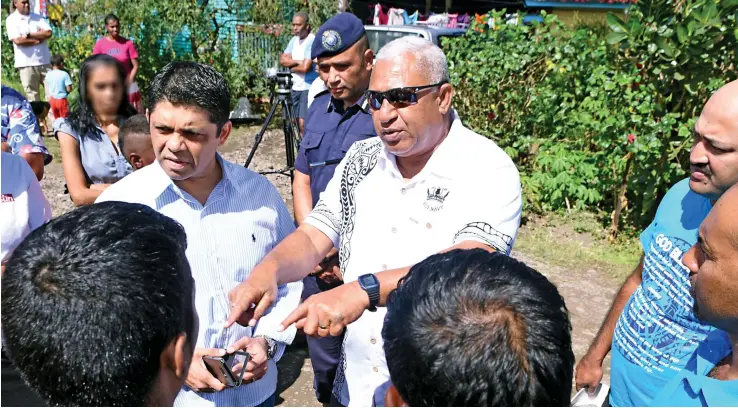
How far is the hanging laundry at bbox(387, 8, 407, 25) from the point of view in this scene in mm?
14805

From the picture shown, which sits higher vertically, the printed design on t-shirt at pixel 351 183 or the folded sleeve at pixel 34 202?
the printed design on t-shirt at pixel 351 183

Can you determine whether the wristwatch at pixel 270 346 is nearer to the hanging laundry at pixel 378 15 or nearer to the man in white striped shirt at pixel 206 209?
the man in white striped shirt at pixel 206 209

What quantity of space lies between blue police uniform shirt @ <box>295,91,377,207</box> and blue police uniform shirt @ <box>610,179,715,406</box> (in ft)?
5.04

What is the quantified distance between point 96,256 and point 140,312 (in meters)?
0.13

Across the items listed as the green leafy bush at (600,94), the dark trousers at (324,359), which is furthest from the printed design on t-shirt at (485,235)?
the green leafy bush at (600,94)

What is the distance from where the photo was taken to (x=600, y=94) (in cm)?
584

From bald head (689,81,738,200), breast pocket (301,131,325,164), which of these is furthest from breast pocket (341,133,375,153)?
bald head (689,81,738,200)

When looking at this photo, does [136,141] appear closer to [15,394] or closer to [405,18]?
[15,394]

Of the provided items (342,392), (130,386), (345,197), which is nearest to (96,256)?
(130,386)

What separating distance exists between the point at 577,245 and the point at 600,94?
1.35 meters

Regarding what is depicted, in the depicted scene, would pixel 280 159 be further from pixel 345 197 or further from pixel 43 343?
pixel 43 343

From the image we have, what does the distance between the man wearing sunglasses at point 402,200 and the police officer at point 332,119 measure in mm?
980

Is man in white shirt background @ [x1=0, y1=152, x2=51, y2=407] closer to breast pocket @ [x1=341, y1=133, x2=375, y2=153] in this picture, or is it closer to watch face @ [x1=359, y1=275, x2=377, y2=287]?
breast pocket @ [x1=341, y1=133, x2=375, y2=153]

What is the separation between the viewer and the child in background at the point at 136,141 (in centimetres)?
330
